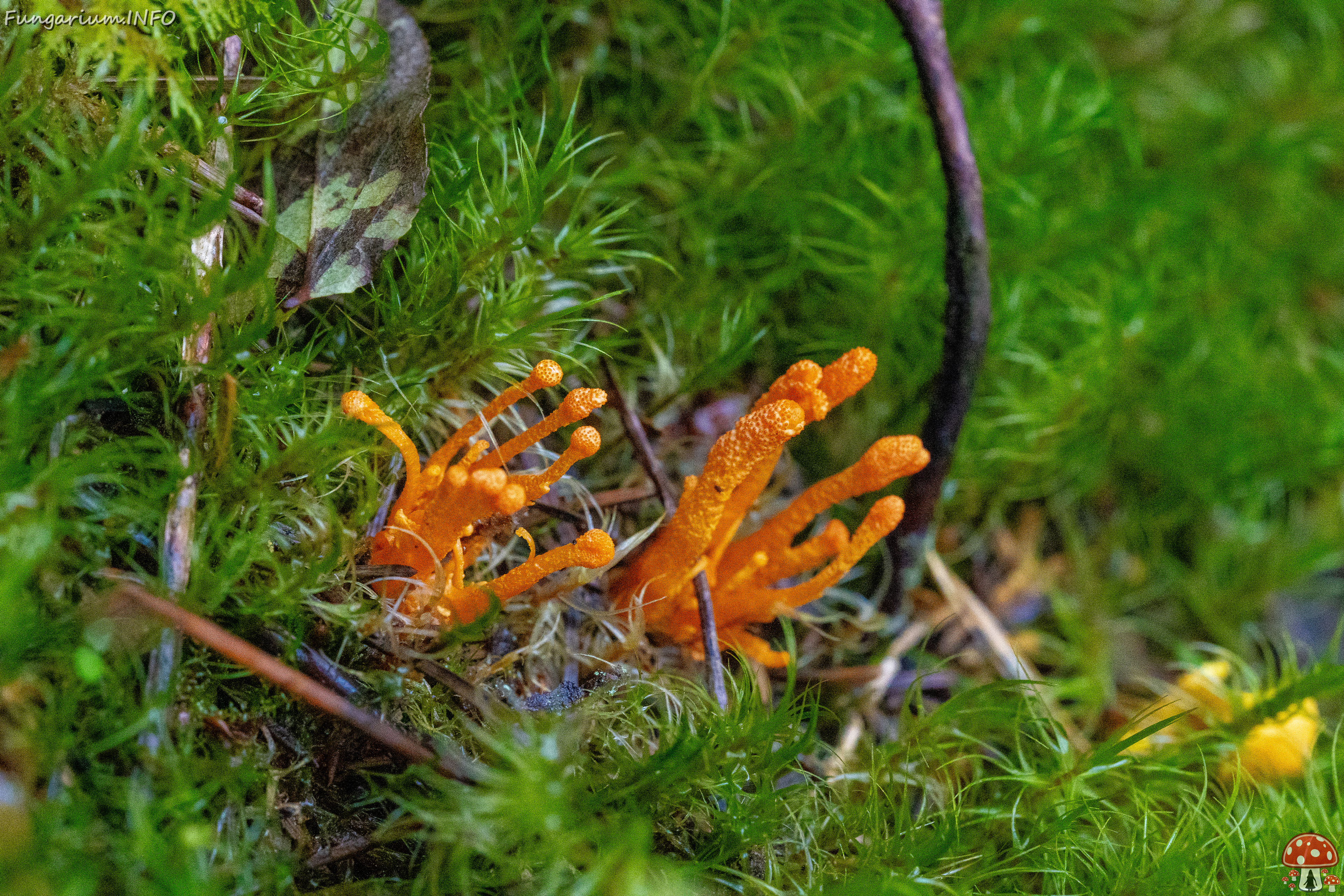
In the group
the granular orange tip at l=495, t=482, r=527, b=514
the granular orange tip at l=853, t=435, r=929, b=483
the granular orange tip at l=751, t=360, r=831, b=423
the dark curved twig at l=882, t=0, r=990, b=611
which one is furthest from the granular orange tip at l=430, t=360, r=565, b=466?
the dark curved twig at l=882, t=0, r=990, b=611

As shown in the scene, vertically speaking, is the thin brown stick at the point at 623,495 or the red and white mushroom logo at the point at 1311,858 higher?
the thin brown stick at the point at 623,495

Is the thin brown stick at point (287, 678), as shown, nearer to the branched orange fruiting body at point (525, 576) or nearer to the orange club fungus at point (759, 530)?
the branched orange fruiting body at point (525, 576)

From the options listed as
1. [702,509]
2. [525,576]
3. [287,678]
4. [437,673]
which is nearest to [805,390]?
[702,509]

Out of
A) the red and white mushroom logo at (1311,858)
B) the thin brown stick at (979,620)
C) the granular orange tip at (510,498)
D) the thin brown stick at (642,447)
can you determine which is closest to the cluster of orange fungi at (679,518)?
the granular orange tip at (510,498)

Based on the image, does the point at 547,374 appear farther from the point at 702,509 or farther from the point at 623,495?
the point at 623,495

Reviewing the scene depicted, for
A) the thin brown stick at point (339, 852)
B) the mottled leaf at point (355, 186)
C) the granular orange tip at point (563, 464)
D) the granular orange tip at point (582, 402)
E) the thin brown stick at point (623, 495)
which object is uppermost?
the mottled leaf at point (355, 186)
